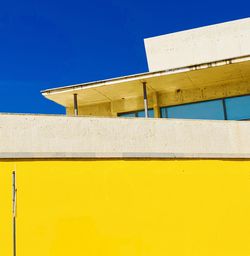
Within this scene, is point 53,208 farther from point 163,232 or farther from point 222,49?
point 222,49

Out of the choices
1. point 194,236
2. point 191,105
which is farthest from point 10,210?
point 191,105

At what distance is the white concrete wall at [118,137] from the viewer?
9570 mm

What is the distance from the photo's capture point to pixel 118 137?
397 inches

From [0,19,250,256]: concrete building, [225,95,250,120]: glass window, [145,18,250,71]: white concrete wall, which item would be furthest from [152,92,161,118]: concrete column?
[0,19,250,256]: concrete building

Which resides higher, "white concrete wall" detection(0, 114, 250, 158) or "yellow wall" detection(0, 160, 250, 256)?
"white concrete wall" detection(0, 114, 250, 158)

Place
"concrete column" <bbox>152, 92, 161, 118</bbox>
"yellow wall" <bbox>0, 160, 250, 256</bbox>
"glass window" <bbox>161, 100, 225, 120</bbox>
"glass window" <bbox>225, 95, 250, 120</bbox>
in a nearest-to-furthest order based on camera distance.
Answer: "yellow wall" <bbox>0, 160, 250, 256</bbox> < "glass window" <bbox>225, 95, 250, 120</bbox> < "glass window" <bbox>161, 100, 225, 120</bbox> < "concrete column" <bbox>152, 92, 161, 118</bbox>

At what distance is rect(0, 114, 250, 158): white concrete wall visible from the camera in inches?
377

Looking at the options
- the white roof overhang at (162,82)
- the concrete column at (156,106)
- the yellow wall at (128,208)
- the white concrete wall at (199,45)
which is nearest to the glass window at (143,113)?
the concrete column at (156,106)

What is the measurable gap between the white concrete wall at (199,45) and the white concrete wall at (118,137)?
5.94 meters

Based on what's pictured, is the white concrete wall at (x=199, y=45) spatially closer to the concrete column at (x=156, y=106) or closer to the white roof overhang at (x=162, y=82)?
the white roof overhang at (x=162, y=82)

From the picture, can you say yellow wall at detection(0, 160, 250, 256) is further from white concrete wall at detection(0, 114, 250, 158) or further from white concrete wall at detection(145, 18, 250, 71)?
white concrete wall at detection(145, 18, 250, 71)

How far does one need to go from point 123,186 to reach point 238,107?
8.27 metres

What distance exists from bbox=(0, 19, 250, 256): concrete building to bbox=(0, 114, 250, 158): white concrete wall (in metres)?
0.02

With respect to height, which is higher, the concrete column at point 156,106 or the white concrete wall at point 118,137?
the concrete column at point 156,106
